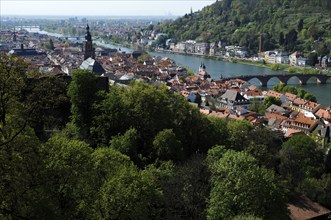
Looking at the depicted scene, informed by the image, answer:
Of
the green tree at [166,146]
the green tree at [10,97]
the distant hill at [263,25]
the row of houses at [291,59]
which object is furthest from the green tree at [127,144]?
the distant hill at [263,25]

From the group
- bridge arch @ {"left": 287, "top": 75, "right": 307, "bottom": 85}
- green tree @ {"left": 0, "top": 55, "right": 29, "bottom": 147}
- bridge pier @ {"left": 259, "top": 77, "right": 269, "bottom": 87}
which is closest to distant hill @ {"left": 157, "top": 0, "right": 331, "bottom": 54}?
bridge arch @ {"left": 287, "top": 75, "right": 307, "bottom": 85}

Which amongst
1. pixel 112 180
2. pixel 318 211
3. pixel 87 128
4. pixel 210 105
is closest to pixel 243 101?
pixel 210 105

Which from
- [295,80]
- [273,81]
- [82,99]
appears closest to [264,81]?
[273,81]

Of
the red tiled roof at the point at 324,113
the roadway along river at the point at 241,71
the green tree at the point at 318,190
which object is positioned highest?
the green tree at the point at 318,190

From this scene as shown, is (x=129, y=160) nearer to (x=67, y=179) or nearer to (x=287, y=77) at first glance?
(x=67, y=179)

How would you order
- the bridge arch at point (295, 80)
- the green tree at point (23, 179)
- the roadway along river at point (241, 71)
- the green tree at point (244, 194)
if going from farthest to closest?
the bridge arch at point (295, 80) < the roadway along river at point (241, 71) < the green tree at point (244, 194) < the green tree at point (23, 179)

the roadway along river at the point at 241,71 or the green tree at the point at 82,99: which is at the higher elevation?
the green tree at the point at 82,99

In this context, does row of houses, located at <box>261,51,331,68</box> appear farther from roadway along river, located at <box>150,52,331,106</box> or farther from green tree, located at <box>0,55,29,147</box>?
green tree, located at <box>0,55,29,147</box>

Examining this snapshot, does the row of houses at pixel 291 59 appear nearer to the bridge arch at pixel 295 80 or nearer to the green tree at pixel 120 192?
the bridge arch at pixel 295 80
